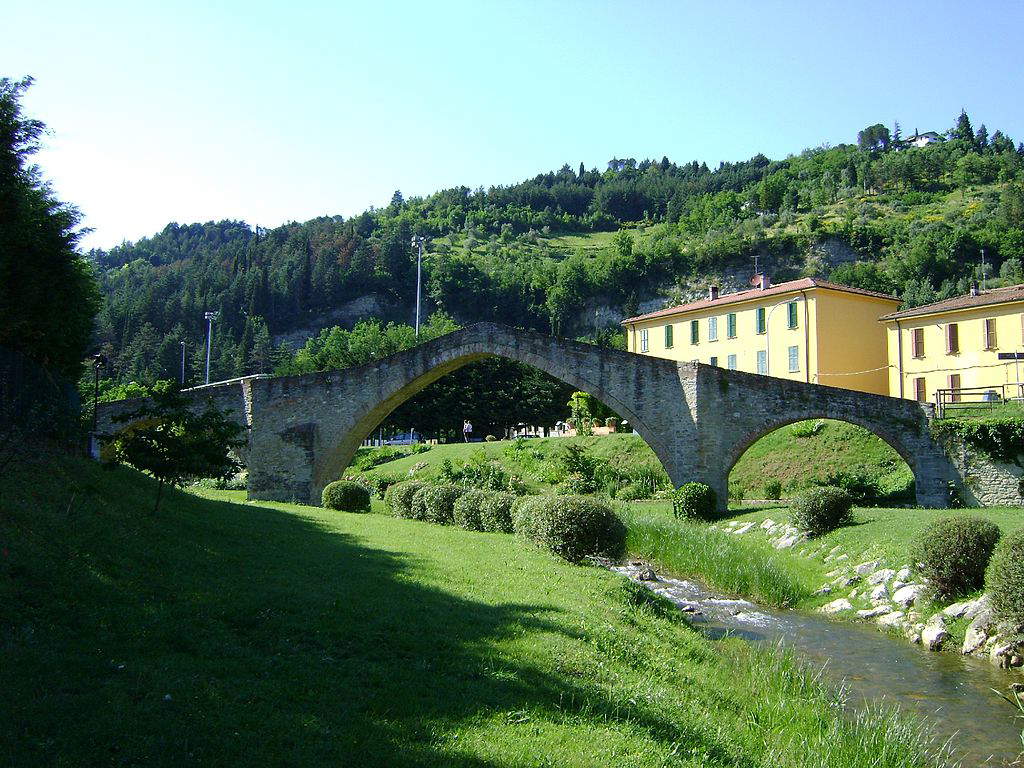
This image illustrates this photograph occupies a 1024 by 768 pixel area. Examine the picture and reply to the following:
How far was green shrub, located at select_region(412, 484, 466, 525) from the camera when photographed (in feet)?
68.1

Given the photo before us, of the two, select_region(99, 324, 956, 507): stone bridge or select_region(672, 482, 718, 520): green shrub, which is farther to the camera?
select_region(99, 324, 956, 507): stone bridge

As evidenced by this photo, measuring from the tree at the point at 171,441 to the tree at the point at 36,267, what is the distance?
109 inches

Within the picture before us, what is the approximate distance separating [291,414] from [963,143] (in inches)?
4440

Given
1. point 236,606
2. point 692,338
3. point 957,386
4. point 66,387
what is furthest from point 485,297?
point 236,606

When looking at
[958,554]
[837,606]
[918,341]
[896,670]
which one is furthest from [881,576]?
[918,341]

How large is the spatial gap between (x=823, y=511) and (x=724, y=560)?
3.29 metres

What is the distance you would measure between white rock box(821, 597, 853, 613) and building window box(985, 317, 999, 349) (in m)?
23.1

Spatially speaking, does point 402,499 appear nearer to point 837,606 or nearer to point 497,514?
point 497,514

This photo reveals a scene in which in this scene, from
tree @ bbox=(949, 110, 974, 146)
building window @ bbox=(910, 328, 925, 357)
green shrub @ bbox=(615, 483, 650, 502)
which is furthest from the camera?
tree @ bbox=(949, 110, 974, 146)

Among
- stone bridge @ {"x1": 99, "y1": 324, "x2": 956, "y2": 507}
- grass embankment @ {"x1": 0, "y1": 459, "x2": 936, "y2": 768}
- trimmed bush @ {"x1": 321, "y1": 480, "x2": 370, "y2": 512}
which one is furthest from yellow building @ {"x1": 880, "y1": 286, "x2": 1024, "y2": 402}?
grass embankment @ {"x1": 0, "y1": 459, "x2": 936, "y2": 768}

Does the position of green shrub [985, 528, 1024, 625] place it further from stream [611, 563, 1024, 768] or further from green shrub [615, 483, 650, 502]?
green shrub [615, 483, 650, 502]

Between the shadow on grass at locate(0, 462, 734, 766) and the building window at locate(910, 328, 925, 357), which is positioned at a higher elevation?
the building window at locate(910, 328, 925, 357)

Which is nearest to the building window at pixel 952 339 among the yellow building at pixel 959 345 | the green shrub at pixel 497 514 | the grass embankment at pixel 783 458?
the yellow building at pixel 959 345

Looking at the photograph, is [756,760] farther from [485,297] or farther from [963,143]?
[963,143]
